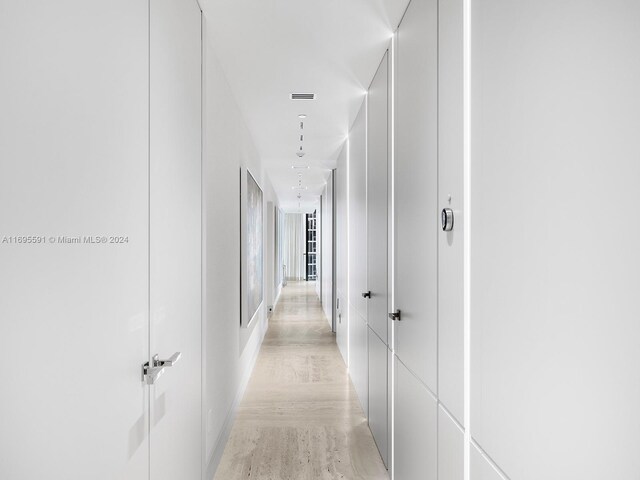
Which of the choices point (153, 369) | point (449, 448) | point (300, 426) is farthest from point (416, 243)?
point (300, 426)

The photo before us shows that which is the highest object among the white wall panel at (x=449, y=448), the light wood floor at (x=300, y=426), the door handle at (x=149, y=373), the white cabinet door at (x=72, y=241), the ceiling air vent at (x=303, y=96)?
the ceiling air vent at (x=303, y=96)

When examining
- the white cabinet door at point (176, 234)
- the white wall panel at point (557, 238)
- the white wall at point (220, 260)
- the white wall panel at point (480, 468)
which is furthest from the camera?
the white wall at point (220, 260)

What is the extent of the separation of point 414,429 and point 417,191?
1.14 m

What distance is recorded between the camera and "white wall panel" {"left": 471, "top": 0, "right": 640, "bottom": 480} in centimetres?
74

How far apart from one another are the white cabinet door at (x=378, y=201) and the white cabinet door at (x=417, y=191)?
31 centimetres

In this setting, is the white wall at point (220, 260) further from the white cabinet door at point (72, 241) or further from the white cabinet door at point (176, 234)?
the white cabinet door at point (72, 241)

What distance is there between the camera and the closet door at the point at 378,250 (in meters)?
2.68

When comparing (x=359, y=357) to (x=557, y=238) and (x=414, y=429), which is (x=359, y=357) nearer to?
(x=414, y=429)

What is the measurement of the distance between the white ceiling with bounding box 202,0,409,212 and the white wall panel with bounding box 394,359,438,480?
1.90 m

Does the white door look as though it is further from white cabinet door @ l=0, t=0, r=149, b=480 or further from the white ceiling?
white cabinet door @ l=0, t=0, r=149, b=480

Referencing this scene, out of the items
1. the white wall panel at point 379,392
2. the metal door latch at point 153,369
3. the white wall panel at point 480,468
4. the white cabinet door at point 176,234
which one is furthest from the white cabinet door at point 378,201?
the metal door latch at point 153,369

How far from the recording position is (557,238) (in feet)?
3.02

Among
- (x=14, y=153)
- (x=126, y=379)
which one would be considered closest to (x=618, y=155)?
(x=14, y=153)

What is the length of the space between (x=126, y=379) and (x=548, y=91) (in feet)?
4.51
